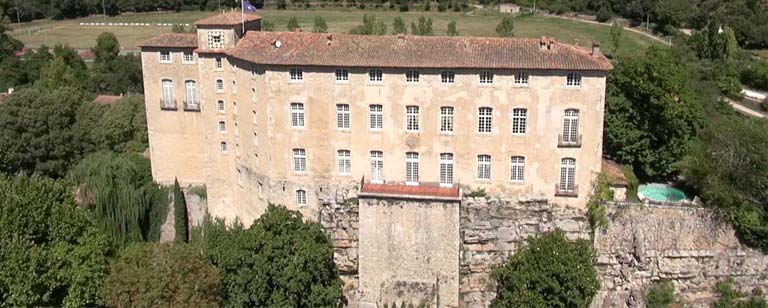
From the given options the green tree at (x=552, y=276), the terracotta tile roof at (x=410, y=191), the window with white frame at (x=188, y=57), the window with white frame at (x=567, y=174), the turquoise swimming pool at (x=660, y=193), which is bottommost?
the green tree at (x=552, y=276)

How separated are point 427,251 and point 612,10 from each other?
243 ft

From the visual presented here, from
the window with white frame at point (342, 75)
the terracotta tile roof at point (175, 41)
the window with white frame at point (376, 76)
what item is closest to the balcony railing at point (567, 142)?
the window with white frame at point (376, 76)

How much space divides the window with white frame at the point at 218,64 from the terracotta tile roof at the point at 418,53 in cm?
202

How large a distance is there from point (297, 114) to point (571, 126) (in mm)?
15357

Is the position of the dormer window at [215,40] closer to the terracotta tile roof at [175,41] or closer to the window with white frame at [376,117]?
the terracotta tile roof at [175,41]

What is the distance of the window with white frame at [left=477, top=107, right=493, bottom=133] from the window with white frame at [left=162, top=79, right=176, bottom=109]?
20.1m

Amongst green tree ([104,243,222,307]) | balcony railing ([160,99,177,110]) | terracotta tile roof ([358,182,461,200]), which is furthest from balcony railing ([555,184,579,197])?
balcony railing ([160,99,177,110])

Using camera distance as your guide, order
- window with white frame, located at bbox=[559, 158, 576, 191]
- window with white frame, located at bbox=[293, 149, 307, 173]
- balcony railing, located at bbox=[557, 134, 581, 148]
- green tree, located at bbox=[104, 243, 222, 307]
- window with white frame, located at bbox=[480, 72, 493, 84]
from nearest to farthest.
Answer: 1. green tree, located at bbox=[104, 243, 222, 307]
2. window with white frame, located at bbox=[480, 72, 493, 84]
3. balcony railing, located at bbox=[557, 134, 581, 148]
4. window with white frame, located at bbox=[559, 158, 576, 191]
5. window with white frame, located at bbox=[293, 149, 307, 173]

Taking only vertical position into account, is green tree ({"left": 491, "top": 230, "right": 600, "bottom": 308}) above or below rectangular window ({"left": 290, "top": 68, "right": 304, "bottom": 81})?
below

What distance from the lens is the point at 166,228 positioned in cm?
4709

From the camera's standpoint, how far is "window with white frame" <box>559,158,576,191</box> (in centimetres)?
3950

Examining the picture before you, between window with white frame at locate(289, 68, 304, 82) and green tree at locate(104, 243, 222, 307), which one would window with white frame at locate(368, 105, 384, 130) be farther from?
green tree at locate(104, 243, 222, 307)

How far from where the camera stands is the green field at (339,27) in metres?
92.8

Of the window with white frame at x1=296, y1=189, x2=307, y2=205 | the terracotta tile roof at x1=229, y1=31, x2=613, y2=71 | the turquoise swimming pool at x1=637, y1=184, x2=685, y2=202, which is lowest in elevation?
the turquoise swimming pool at x1=637, y1=184, x2=685, y2=202
